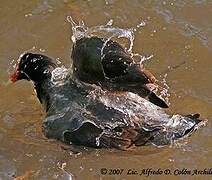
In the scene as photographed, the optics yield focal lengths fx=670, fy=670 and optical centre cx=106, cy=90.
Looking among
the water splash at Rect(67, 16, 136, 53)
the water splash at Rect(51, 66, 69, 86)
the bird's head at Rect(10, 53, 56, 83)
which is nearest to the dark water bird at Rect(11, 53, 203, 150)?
the water splash at Rect(51, 66, 69, 86)

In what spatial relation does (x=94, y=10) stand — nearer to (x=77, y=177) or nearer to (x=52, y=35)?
(x=52, y=35)

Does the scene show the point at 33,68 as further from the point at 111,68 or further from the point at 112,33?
the point at 111,68

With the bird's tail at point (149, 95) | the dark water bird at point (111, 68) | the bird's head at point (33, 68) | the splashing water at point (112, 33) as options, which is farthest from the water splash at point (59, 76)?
the bird's tail at point (149, 95)

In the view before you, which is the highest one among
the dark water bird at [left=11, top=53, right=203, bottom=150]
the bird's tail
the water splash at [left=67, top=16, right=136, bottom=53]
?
the water splash at [left=67, top=16, right=136, bottom=53]

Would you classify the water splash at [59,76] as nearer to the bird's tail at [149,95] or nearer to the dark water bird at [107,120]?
the dark water bird at [107,120]

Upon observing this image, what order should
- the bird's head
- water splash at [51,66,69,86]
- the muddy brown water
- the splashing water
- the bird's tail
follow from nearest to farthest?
the bird's tail → the muddy brown water → the splashing water → water splash at [51,66,69,86] → the bird's head

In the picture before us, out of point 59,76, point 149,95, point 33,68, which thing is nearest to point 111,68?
point 149,95

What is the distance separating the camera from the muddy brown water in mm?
6449

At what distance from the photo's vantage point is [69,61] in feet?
26.1

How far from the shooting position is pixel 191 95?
23.9 feet

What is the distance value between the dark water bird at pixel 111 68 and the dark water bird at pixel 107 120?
0.21 metres

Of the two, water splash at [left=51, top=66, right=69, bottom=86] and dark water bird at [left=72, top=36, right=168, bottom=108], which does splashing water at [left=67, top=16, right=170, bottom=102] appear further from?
water splash at [left=51, top=66, right=69, bottom=86]

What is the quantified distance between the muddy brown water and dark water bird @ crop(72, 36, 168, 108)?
25.2 inches

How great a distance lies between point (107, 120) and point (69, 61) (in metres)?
1.77
